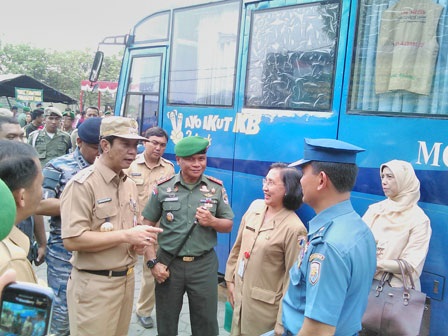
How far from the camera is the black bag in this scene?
96.2 inches

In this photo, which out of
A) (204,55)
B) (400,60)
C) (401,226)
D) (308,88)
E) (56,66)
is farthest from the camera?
(56,66)

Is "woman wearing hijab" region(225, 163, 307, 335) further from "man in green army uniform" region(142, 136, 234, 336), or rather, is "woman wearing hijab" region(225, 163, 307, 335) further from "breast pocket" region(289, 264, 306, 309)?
"breast pocket" region(289, 264, 306, 309)

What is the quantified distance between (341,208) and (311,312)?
0.44 metres

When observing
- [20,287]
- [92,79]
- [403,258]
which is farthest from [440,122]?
[92,79]

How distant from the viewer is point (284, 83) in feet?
12.0

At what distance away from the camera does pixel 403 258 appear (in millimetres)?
2641

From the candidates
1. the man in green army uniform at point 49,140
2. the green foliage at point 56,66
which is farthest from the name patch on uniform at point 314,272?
the green foliage at point 56,66

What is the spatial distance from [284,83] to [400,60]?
1.04 m

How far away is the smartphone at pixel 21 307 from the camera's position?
3.25 ft

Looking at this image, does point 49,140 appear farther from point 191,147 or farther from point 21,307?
point 21,307

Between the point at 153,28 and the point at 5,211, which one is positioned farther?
the point at 153,28

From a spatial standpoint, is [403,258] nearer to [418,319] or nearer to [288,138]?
[418,319]

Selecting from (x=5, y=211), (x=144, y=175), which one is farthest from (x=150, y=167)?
(x=5, y=211)

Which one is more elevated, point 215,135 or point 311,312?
point 215,135
